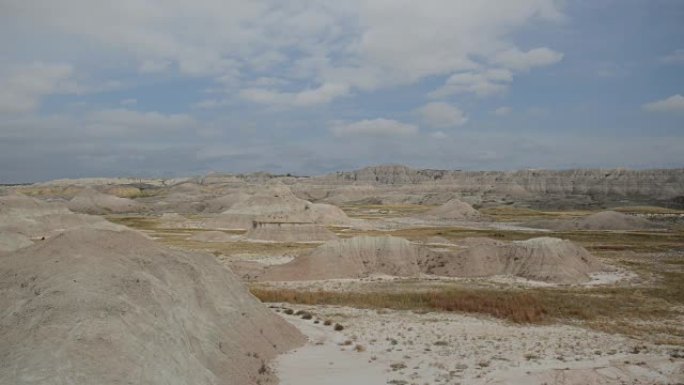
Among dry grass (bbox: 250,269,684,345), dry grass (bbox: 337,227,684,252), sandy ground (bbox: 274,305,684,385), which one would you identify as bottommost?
dry grass (bbox: 337,227,684,252)

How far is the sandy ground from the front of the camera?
18173mm

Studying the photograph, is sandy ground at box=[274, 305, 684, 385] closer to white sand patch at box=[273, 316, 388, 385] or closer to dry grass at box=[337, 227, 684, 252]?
white sand patch at box=[273, 316, 388, 385]

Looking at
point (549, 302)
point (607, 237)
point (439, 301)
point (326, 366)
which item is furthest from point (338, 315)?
point (607, 237)

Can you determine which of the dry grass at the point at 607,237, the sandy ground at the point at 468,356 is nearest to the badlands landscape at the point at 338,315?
the sandy ground at the point at 468,356

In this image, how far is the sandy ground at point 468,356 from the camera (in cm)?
1817

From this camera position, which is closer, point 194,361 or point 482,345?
point 194,361

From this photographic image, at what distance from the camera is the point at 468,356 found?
2105 centimetres

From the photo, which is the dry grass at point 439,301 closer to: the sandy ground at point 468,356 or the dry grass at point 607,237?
the sandy ground at point 468,356

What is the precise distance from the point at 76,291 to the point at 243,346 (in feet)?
20.4

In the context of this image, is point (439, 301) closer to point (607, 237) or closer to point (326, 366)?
point (326, 366)

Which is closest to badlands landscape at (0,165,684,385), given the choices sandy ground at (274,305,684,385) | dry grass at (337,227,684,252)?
sandy ground at (274,305,684,385)

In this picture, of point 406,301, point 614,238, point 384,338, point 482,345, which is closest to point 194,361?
point 384,338

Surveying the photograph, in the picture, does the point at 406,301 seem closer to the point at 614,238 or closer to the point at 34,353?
the point at 34,353

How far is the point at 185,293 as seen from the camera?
19.2 metres
